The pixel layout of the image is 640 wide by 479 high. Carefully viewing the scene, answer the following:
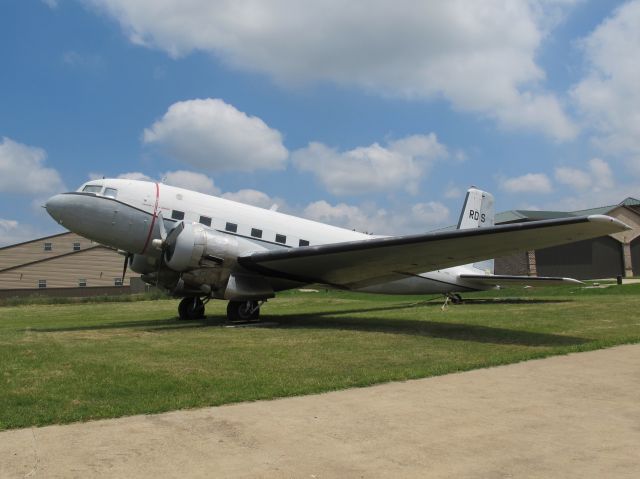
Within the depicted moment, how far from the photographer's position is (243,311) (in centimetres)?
1512

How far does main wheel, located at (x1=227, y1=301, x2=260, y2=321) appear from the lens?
49.6 ft

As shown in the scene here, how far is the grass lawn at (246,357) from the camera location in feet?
19.5

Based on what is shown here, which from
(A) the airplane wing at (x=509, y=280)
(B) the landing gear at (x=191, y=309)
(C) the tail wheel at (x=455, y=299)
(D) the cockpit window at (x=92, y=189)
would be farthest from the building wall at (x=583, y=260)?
(D) the cockpit window at (x=92, y=189)

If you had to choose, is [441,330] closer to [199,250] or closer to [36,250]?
[199,250]

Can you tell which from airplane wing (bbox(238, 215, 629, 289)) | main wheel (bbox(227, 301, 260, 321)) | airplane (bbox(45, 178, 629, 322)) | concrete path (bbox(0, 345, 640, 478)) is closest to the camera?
concrete path (bbox(0, 345, 640, 478))

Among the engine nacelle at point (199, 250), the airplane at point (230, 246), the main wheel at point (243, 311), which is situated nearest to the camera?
the airplane at point (230, 246)

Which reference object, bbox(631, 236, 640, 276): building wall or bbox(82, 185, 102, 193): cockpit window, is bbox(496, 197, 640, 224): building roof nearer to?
bbox(631, 236, 640, 276): building wall

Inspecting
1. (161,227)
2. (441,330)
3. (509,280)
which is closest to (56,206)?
(161,227)

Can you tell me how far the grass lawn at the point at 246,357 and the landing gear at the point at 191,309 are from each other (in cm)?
360

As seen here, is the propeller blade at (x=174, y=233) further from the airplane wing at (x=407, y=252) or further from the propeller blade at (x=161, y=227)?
the airplane wing at (x=407, y=252)

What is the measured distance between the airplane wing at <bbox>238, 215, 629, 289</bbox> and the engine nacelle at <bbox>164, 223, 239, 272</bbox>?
50 centimetres

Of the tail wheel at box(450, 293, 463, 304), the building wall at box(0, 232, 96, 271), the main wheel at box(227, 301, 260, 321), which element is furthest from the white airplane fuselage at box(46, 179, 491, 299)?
the building wall at box(0, 232, 96, 271)

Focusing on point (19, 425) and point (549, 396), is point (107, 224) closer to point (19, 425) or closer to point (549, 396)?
point (19, 425)

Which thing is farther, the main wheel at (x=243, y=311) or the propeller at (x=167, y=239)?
the main wheel at (x=243, y=311)
